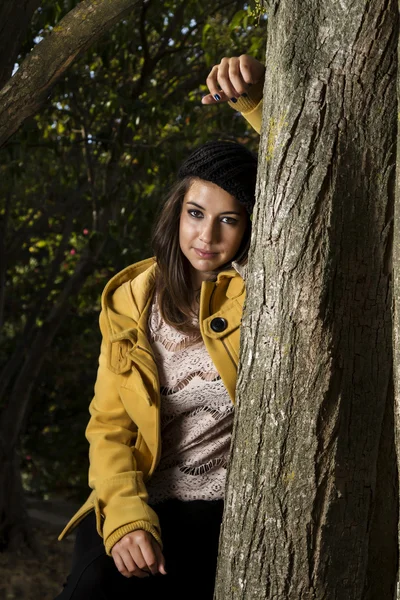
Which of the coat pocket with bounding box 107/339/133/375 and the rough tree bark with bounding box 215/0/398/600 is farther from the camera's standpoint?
the coat pocket with bounding box 107/339/133/375

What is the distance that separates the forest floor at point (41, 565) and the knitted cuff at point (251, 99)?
3752 millimetres

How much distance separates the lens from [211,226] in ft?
8.18

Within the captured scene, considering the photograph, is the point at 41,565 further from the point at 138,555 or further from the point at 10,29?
the point at 10,29

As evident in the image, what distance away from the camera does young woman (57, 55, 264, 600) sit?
2342mm

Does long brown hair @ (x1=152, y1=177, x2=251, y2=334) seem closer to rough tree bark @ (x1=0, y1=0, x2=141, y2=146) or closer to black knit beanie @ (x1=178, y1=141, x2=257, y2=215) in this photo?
black knit beanie @ (x1=178, y1=141, x2=257, y2=215)

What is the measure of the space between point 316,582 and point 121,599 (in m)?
0.65

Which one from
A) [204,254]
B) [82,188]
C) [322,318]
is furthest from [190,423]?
[82,188]

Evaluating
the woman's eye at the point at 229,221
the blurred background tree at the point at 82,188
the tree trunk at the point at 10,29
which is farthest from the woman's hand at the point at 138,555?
the blurred background tree at the point at 82,188

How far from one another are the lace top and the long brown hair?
6cm

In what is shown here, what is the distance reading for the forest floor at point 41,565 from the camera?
16.9 feet

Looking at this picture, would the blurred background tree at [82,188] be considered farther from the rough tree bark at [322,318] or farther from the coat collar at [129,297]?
the rough tree bark at [322,318]

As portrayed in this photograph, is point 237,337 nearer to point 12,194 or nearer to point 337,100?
point 337,100

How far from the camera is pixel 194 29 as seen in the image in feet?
19.1

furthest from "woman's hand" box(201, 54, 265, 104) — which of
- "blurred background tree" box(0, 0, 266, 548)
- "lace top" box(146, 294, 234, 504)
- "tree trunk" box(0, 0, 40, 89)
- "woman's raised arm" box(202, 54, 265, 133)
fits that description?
"blurred background tree" box(0, 0, 266, 548)
